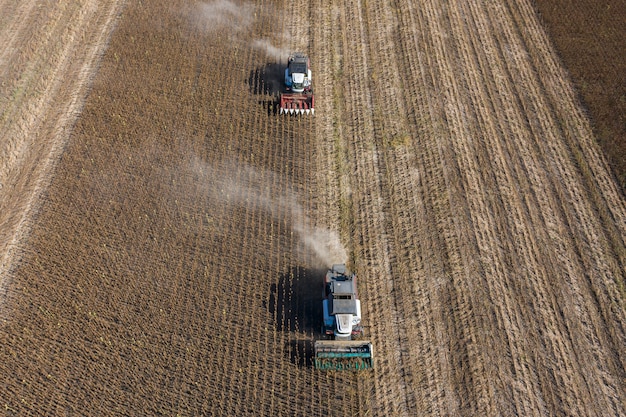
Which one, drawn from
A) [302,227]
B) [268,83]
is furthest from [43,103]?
[302,227]

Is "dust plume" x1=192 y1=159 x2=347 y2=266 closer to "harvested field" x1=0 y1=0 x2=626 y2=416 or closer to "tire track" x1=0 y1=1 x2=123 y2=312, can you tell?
"harvested field" x1=0 y1=0 x2=626 y2=416

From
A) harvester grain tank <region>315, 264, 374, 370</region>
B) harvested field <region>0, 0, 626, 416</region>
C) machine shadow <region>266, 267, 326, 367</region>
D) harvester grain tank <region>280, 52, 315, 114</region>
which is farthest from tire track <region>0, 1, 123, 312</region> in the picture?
harvester grain tank <region>315, 264, 374, 370</region>

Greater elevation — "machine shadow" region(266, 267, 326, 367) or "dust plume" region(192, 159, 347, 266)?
"dust plume" region(192, 159, 347, 266)

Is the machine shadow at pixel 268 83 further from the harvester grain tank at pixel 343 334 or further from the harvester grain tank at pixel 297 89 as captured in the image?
the harvester grain tank at pixel 343 334

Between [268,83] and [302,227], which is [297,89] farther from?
[302,227]

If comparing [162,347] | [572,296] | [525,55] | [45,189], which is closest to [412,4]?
[525,55]

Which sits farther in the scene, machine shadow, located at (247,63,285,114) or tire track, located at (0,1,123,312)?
machine shadow, located at (247,63,285,114)

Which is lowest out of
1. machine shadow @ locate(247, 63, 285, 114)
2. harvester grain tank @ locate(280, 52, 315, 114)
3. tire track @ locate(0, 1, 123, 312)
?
tire track @ locate(0, 1, 123, 312)

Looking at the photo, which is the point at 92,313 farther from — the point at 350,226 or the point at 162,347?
the point at 350,226
